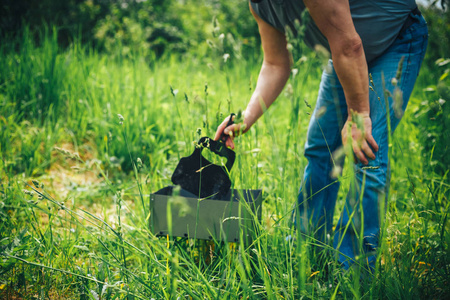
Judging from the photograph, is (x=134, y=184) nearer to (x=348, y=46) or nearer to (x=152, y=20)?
(x=348, y=46)

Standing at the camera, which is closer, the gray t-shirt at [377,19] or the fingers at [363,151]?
the fingers at [363,151]

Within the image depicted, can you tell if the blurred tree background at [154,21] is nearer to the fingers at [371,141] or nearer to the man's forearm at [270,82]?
the man's forearm at [270,82]

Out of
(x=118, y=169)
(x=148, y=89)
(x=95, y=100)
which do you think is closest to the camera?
(x=118, y=169)

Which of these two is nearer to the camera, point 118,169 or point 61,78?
point 118,169

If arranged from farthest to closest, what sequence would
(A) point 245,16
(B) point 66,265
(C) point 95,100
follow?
(A) point 245,16 → (C) point 95,100 → (B) point 66,265

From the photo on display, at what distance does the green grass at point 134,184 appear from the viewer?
1.07m

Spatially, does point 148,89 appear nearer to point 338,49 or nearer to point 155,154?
point 155,154

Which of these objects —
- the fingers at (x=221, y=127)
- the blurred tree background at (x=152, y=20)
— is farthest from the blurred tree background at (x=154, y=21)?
the fingers at (x=221, y=127)

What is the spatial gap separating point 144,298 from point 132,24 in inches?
271

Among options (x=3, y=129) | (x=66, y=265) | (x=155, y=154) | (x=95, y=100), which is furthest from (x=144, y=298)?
(x=95, y=100)

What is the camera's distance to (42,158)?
213cm

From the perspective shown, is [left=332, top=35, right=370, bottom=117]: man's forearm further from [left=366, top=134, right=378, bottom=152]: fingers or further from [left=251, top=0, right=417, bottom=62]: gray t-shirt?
[left=251, top=0, right=417, bottom=62]: gray t-shirt

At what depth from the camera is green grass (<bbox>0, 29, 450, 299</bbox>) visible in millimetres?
1065

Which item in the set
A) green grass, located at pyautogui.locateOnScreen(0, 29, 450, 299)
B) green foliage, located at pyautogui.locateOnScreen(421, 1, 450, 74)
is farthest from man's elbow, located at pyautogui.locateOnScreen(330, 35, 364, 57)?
green foliage, located at pyautogui.locateOnScreen(421, 1, 450, 74)
